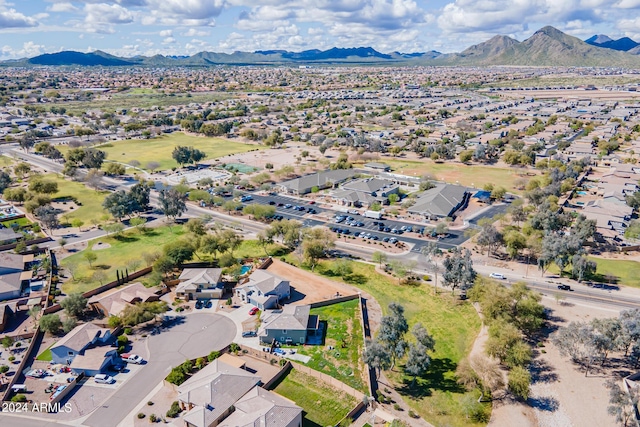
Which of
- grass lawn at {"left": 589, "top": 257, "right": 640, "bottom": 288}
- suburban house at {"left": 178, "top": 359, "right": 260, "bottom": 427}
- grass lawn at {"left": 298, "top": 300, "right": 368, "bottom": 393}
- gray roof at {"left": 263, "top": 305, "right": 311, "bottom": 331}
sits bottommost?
grass lawn at {"left": 298, "top": 300, "right": 368, "bottom": 393}

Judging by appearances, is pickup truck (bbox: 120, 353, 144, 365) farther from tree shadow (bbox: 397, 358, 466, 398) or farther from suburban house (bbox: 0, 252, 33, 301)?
tree shadow (bbox: 397, 358, 466, 398)

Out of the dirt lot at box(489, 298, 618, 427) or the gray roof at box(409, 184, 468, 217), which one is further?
the gray roof at box(409, 184, 468, 217)

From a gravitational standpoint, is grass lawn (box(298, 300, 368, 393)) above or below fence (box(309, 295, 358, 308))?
below

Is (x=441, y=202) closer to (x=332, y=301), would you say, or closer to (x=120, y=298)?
(x=332, y=301)

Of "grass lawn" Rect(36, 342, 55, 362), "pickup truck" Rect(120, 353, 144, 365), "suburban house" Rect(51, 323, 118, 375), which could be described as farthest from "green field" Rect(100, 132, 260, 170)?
"pickup truck" Rect(120, 353, 144, 365)

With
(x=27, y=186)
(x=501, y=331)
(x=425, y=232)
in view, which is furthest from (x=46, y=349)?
(x=27, y=186)

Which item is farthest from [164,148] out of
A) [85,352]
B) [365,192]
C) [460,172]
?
[85,352]

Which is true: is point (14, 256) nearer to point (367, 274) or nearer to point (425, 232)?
point (367, 274)
